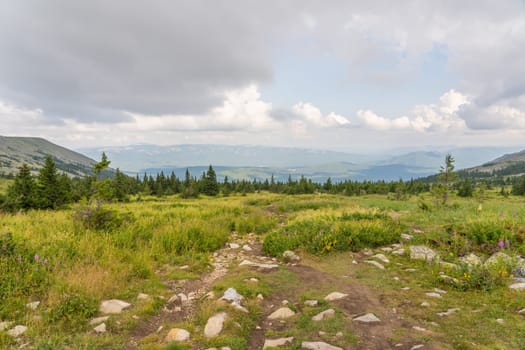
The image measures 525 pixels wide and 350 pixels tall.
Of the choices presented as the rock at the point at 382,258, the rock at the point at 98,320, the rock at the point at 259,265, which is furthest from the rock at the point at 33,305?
the rock at the point at 382,258

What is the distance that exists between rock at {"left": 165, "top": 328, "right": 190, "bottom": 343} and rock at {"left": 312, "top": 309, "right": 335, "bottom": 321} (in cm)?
222

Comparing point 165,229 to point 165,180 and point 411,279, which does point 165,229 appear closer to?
point 411,279

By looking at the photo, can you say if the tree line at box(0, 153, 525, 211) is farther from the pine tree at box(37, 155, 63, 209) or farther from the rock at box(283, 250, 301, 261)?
the rock at box(283, 250, 301, 261)

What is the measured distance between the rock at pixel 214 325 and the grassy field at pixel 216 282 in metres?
0.15

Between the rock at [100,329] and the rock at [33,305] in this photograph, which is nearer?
the rock at [100,329]

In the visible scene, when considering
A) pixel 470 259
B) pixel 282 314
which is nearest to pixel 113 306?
pixel 282 314

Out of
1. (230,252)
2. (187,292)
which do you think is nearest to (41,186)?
(230,252)

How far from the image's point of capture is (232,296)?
210 inches

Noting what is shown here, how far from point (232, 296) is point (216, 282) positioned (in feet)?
4.22

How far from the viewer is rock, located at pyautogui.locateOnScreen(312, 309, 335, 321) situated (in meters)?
4.66

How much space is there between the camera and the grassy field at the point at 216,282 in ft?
13.6

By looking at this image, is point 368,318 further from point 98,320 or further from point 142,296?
point 98,320

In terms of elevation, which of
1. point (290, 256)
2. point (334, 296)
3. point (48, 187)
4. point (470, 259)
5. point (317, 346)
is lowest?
point (290, 256)

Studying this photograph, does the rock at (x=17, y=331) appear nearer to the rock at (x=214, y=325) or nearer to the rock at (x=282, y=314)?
the rock at (x=214, y=325)
